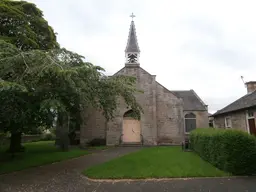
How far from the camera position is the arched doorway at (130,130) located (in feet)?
71.5

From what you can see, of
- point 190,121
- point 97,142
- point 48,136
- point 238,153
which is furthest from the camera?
point 48,136

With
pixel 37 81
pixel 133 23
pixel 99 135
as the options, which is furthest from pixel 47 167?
pixel 133 23

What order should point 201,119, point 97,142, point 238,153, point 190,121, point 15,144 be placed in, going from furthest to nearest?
point 190,121 < point 201,119 < point 97,142 < point 15,144 < point 238,153

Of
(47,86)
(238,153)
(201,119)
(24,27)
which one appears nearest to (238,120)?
(238,153)

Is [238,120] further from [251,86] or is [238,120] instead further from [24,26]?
[24,26]

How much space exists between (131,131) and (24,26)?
13.9m

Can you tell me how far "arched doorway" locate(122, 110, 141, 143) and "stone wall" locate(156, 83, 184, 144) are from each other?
232 centimetres

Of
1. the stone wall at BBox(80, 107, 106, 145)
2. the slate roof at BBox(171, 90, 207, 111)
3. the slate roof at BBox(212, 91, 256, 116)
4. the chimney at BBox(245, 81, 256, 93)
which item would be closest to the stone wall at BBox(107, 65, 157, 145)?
the stone wall at BBox(80, 107, 106, 145)

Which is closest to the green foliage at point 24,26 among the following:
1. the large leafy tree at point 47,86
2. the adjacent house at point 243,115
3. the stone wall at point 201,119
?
the large leafy tree at point 47,86

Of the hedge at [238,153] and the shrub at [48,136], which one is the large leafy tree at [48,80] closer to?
the hedge at [238,153]

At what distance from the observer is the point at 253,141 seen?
8.72 metres

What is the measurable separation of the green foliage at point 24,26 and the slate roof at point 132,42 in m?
10.9

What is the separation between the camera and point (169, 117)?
73.9 ft

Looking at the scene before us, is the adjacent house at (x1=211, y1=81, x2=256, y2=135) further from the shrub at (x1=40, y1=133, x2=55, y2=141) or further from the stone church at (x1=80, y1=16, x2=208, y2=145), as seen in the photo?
Result: the shrub at (x1=40, y1=133, x2=55, y2=141)
